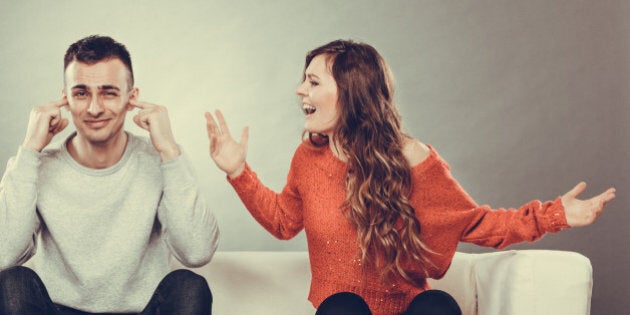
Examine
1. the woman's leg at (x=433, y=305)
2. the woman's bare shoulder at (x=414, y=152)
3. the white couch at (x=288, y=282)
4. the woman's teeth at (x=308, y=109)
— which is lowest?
the white couch at (x=288, y=282)

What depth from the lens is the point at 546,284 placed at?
5.77ft

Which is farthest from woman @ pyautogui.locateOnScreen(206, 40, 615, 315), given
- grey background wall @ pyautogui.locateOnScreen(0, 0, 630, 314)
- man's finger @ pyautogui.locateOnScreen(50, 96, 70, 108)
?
grey background wall @ pyautogui.locateOnScreen(0, 0, 630, 314)

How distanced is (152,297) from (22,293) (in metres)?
0.29

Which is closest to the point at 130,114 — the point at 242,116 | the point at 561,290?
the point at 242,116

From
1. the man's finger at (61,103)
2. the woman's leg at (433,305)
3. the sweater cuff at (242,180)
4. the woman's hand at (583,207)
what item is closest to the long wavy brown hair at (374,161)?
the woman's leg at (433,305)

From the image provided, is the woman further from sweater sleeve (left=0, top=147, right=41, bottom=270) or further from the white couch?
sweater sleeve (left=0, top=147, right=41, bottom=270)

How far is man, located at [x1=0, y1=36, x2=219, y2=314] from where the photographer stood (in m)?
1.90

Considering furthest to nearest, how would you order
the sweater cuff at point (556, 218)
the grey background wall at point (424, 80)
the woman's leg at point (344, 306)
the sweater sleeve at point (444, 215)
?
the grey background wall at point (424, 80) → the sweater sleeve at point (444, 215) → the sweater cuff at point (556, 218) → the woman's leg at point (344, 306)

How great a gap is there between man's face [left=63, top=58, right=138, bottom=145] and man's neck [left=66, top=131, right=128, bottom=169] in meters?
0.01

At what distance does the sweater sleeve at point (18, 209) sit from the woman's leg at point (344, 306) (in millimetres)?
747

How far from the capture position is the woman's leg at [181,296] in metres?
1.76

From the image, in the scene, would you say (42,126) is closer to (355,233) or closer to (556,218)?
(355,233)

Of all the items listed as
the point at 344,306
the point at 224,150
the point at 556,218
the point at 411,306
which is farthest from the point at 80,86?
the point at 556,218

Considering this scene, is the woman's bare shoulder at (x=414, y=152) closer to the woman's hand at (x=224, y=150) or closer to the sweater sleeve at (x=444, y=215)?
the sweater sleeve at (x=444, y=215)
